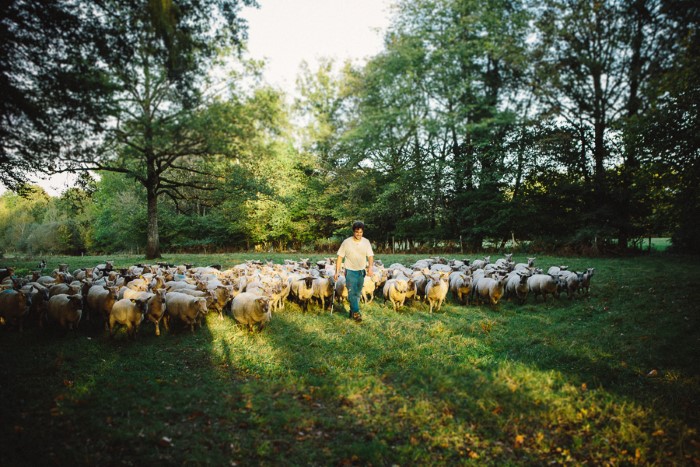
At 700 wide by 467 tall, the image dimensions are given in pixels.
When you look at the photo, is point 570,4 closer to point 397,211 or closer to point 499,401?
point 499,401

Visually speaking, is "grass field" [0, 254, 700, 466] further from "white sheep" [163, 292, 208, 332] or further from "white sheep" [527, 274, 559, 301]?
"white sheep" [527, 274, 559, 301]

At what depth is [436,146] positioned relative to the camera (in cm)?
3014

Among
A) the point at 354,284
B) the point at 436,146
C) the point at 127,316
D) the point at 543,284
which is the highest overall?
the point at 436,146

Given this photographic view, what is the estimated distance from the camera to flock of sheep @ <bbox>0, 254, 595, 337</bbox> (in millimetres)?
7277

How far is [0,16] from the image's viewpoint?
4.61m

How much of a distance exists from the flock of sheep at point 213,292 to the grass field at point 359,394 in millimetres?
471

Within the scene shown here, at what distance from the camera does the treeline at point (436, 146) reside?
845cm

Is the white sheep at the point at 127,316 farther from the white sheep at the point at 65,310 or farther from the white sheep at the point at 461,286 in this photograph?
the white sheep at the point at 461,286

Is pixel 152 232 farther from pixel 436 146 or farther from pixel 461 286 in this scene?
pixel 436 146

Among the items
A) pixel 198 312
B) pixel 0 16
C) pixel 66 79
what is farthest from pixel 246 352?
pixel 0 16

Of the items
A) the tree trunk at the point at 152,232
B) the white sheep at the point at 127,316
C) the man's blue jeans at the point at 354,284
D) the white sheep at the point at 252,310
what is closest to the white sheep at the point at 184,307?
→ the white sheep at the point at 127,316

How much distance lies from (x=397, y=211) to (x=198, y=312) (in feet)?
76.6

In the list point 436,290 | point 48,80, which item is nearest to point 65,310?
point 48,80

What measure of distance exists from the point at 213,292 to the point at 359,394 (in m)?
5.20
